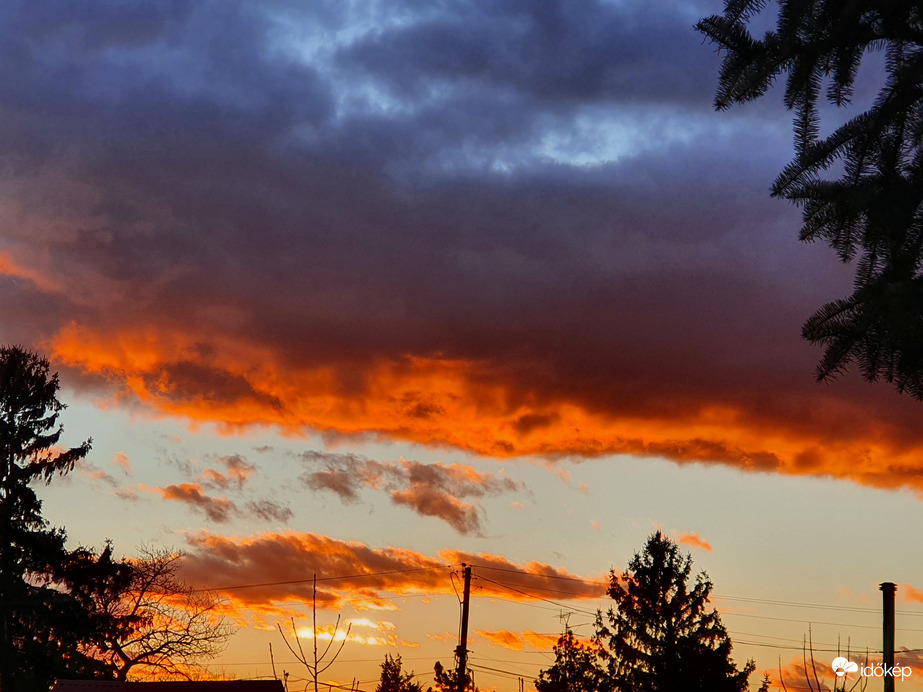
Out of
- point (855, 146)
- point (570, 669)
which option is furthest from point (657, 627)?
point (855, 146)

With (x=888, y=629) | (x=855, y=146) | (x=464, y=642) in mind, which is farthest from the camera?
(x=464, y=642)

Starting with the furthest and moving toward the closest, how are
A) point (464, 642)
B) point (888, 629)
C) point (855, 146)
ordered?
point (464, 642), point (888, 629), point (855, 146)

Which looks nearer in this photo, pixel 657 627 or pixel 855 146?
pixel 855 146

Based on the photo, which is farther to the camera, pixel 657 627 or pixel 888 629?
pixel 657 627

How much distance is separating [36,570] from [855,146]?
41.2 m

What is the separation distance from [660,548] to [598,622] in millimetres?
5323

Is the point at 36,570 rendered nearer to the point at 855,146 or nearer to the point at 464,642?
the point at 464,642

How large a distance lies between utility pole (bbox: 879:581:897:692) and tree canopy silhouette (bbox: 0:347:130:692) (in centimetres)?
2971

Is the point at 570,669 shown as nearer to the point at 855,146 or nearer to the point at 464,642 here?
the point at 464,642

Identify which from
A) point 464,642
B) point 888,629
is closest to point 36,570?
point 464,642

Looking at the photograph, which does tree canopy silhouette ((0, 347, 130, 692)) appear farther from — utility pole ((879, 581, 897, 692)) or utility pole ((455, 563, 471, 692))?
utility pole ((879, 581, 897, 692))

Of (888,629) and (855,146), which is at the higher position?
(855,146)

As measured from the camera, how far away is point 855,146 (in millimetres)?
9164

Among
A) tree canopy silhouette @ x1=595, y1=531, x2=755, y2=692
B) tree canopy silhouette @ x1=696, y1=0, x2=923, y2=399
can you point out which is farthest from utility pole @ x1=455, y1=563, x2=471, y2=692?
tree canopy silhouette @ x1=696, y1=0, x2=923, y2=399
